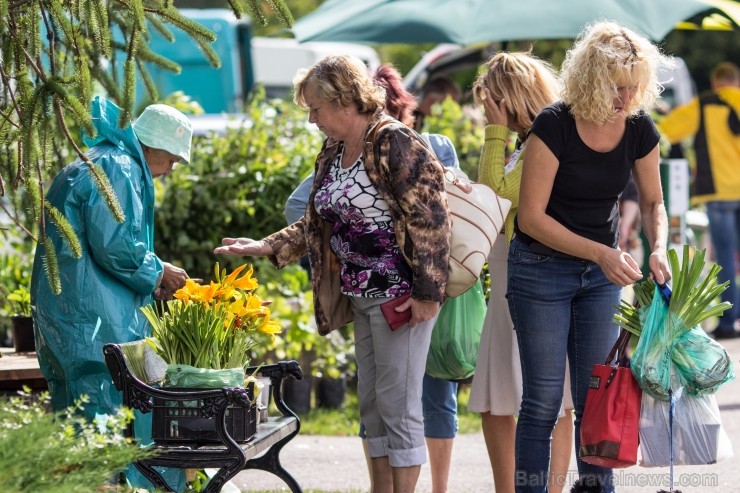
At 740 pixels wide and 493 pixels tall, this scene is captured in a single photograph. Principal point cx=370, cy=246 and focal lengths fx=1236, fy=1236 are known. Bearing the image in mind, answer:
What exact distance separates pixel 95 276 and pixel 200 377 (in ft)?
2.15

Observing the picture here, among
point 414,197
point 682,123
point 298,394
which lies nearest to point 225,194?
point 298,394

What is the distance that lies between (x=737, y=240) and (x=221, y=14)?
750 cm

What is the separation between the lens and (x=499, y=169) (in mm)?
4645

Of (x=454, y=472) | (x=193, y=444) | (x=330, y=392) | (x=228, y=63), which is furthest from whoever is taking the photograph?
(x=228, y=63)

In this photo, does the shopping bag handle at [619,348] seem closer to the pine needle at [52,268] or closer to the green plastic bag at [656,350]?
the green plastic bag at [656,350]

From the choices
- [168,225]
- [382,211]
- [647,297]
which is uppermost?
[382,211]

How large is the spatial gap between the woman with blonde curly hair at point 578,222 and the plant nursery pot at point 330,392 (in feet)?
10.3

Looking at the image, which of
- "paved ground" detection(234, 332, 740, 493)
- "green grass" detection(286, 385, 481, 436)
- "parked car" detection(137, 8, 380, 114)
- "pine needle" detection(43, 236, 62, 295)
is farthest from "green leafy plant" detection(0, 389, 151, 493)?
"parked car" detection(137, 8, 380, 114)

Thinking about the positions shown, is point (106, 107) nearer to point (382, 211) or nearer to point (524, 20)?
→ point (382, 211)

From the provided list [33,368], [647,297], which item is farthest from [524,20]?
[33,368]

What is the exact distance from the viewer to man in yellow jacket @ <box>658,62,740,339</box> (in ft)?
33.8

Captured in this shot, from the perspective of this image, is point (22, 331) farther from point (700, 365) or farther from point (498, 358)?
point (700, 365)

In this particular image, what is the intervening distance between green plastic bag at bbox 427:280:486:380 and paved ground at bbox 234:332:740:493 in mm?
788

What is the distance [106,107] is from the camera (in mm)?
4516
